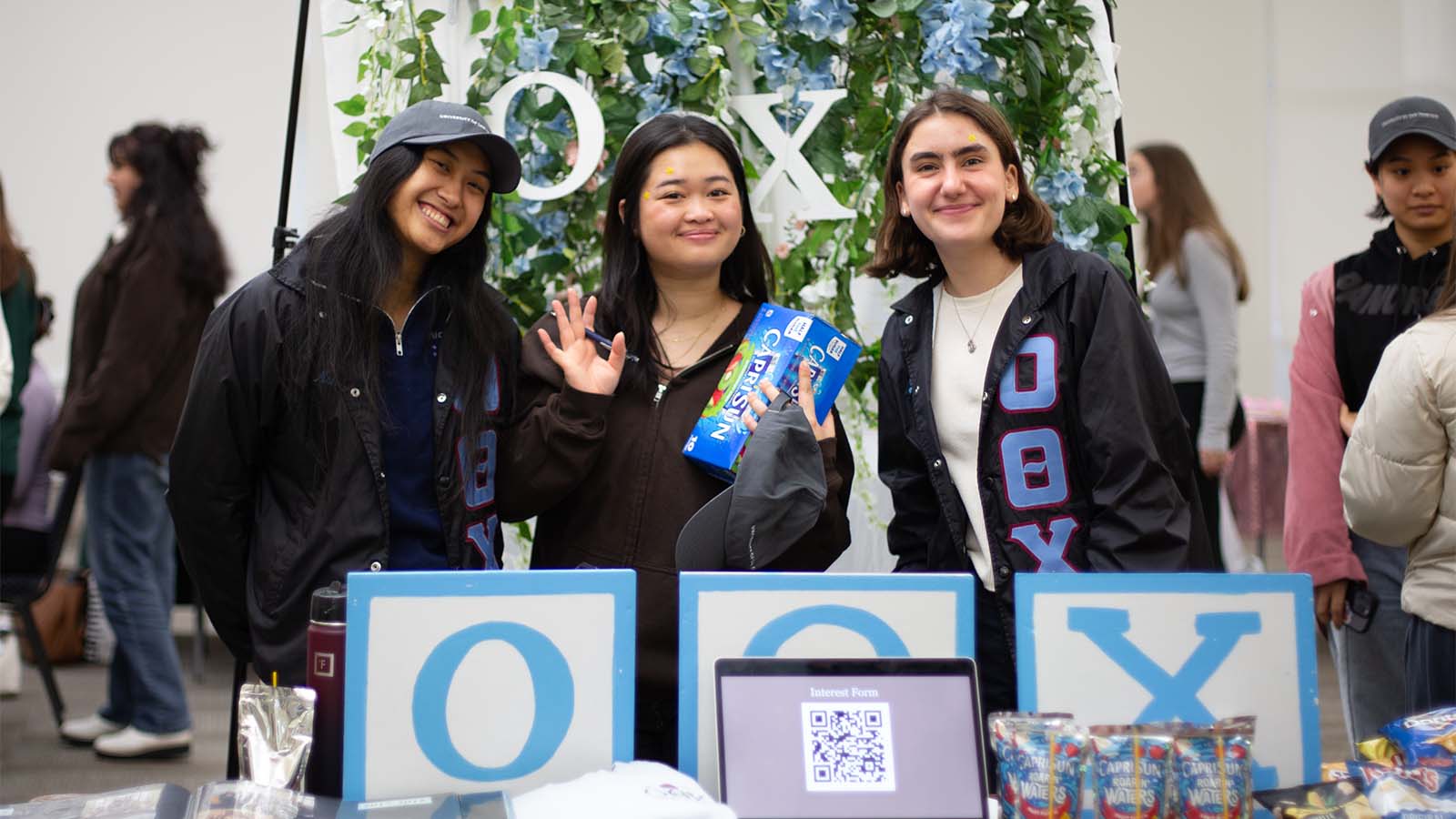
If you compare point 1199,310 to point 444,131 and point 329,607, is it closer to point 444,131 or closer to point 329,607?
point 444,131

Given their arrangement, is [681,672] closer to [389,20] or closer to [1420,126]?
[389,20]

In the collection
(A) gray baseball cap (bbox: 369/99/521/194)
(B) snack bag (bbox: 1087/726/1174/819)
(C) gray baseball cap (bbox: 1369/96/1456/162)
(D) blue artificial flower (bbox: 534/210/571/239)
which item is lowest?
(B) snack bag (bbox: 1087/726/1174/819)

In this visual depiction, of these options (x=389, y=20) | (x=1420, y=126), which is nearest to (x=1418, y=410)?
(x=1420, y=126)

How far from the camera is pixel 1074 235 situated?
2311 millimetres

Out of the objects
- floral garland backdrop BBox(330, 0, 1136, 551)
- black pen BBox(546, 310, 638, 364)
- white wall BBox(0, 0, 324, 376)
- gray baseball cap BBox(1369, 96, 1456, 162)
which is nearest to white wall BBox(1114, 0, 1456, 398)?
white wall BBox(0, 0, 324, 376)

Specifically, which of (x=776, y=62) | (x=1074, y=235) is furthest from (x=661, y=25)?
(x=1074, y=235)

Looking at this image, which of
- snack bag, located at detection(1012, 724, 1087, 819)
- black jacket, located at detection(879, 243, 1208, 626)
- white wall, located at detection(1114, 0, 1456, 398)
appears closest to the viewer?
snack bag, located at detection(1012, 724, 1087, 819)

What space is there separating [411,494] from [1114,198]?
55.1 inches

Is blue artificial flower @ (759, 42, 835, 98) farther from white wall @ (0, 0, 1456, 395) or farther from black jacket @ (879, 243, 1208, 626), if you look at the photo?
white wall @ (0, 0, 1456, 395)

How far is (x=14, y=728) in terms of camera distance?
399cm

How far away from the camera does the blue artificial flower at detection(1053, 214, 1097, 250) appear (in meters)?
2.31

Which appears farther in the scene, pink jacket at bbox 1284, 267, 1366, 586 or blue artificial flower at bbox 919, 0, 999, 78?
pink jacket at bbox 1284, 267, 1366, 586

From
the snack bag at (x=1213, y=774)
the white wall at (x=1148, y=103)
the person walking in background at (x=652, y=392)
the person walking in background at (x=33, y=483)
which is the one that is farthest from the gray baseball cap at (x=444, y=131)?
the white wall at (x=1148, y=103)

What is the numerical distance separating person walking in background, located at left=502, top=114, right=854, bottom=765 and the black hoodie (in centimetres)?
106
